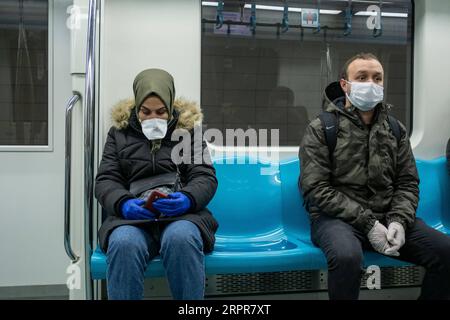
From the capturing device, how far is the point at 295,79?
11.0ft

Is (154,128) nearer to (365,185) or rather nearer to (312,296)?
(365,185)

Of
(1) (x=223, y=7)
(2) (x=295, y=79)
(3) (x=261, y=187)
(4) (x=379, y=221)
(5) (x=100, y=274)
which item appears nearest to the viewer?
(5) (x=100, y=274)

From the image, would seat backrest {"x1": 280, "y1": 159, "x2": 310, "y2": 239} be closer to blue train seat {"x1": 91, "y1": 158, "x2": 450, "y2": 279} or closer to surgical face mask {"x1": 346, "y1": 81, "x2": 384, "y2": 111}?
blue train seat {"x1": 91, "y1": 158, "x2": 450, "y2": 279}

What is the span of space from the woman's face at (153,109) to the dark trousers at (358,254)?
101 centimetres

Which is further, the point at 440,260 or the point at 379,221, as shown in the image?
the point at 379,221

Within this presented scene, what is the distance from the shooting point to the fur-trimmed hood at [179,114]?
2.48 meters

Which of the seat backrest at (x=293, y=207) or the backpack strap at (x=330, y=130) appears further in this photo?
the seat backrest at (x=293, y=207)

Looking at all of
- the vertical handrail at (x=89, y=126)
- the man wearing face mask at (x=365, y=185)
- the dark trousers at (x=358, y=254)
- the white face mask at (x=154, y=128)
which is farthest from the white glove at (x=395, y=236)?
the vertical handrail at (x=89, y=126)

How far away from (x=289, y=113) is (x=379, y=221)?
119 centimetres

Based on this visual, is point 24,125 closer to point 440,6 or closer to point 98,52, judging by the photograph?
point 98,52

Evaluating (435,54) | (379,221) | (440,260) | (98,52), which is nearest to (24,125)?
(98,52)

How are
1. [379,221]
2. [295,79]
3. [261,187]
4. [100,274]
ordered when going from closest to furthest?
[100,274]
[379,221]
[261,187]
[295,79]

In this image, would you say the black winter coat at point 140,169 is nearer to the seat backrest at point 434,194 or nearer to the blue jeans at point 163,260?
the blue jeans at point 163,260

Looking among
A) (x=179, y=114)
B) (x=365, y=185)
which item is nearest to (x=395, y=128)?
(x=365, y=185)
